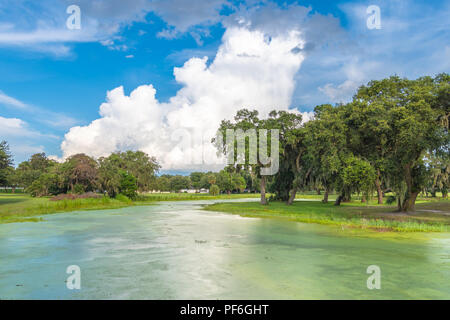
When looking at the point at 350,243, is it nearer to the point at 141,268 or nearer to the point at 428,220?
the point at 141,268

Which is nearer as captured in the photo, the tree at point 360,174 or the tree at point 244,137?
the tree at point 360,174

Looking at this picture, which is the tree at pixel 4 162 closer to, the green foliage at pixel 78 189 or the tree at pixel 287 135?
the green foliage at pixel 78 189

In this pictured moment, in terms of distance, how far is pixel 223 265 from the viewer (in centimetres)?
1110

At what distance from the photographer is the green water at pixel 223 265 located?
8.39 m

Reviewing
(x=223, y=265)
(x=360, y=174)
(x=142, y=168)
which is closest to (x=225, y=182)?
(x=142, y=168)

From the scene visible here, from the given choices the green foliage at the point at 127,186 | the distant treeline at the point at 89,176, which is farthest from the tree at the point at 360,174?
the green foliage at the point at 127,186

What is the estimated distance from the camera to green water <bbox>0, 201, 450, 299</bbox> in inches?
330

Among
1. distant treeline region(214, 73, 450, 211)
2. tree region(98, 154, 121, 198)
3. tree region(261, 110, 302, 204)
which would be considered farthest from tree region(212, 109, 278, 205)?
tree region(98, 154, 121, 198)

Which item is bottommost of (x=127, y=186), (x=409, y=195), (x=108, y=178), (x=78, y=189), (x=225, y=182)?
(x=225, y=182)

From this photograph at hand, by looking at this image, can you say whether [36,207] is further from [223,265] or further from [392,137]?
[392,137]
